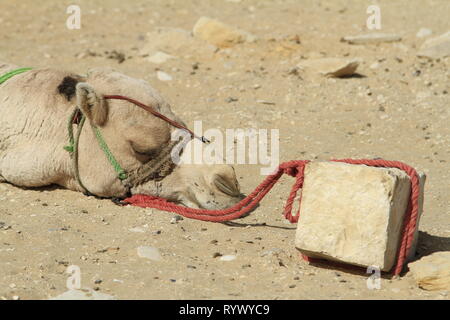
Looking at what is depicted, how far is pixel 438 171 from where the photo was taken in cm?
657

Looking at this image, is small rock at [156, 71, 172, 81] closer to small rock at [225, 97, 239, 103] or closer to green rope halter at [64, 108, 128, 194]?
small rock at [225, 97, 239, 103]

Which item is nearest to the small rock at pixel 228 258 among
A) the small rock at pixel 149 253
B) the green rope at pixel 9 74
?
the small rock at pixel 149 253

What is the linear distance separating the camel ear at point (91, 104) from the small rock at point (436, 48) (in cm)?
519

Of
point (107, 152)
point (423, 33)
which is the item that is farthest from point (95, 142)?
point (423, 33)

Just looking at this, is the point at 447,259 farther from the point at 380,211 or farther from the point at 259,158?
the point at 259,158

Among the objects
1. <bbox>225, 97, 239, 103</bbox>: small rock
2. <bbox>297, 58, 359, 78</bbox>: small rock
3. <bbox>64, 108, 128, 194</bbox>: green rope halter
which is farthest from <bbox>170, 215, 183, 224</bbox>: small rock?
<bbox>297, 58, 359, 78</bbox>: small rock

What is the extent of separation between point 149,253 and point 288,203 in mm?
914

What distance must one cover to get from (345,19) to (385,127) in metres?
4.03

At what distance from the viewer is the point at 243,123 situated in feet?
24.7

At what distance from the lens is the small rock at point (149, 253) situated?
4684 millimetres

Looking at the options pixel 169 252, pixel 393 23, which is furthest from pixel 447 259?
pixel 393 23

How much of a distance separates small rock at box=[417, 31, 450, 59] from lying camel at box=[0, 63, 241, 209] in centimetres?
471

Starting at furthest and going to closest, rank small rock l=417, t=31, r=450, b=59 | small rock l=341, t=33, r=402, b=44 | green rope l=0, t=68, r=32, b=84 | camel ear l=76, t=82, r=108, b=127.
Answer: small rock l=341, t=33, r=402, b=44
small rock l=417, t=31, r=450, b=59
green rope l=0, t=68, r=32, b=84
camel ear l=76, t=82, r=108, b=127

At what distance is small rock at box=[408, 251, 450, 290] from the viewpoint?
420cm
